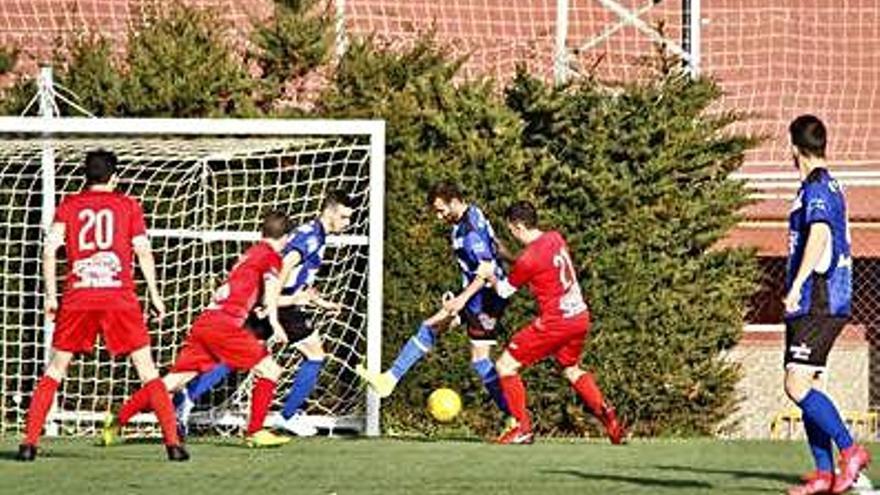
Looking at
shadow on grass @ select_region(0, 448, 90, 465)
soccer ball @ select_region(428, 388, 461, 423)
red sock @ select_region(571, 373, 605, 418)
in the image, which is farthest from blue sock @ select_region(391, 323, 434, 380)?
shadow on grass @ select_region(0, 448, 90, 465)

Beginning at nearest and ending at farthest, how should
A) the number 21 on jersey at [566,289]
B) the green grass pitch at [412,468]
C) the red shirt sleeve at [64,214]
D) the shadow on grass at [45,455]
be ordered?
1. the green grass pitch at [412,468]
2. the red shirt sleeve at [64,214]
3. the shadow on grass at [45,455]
4. the number 21 on jersey at [566,289]

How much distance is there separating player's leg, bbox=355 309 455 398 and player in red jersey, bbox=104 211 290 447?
1.13 metres

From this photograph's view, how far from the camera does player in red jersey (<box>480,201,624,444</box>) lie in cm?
1561

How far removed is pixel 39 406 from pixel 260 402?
6.89ft

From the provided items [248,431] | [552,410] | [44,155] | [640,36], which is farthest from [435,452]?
[640,36]

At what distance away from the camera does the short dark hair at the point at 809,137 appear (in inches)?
473

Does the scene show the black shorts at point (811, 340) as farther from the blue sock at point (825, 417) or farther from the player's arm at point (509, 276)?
the player's arm at point (509, 276)

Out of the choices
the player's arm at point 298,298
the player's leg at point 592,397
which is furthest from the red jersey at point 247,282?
the player's leg at point 592,397

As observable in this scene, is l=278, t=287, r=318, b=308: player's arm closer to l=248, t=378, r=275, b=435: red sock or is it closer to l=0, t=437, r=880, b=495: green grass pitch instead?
l=248, t=378, r=275, b=435: red sock

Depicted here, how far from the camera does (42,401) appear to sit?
13883mm

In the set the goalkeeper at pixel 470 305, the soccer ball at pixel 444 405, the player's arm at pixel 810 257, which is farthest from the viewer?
the soccer ball at pixel 444 405

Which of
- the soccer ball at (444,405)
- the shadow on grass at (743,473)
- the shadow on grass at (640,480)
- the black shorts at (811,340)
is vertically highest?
the black shorts at (811,340)

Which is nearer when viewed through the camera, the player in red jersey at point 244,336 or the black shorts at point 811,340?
the black shorts at point 811,340

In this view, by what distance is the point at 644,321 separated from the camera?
60.6 ft
